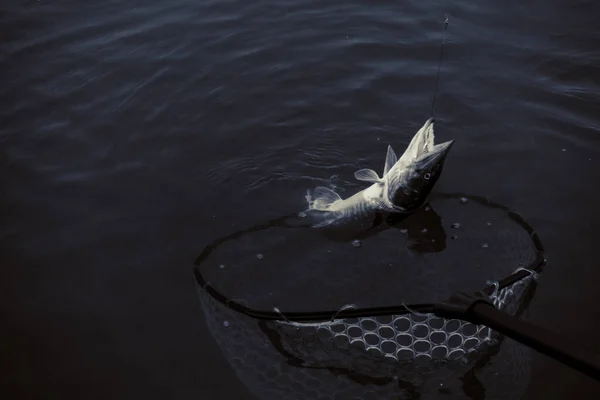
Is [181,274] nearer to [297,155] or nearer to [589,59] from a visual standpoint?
[297,155]

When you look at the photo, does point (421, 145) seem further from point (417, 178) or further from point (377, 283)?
point (377, 283)

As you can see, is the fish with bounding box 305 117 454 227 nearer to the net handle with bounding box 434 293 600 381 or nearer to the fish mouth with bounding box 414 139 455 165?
the fish mouth with bounding box 414 139 455 165

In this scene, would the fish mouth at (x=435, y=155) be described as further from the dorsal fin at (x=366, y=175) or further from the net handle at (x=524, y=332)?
the net handle at (x=524, y=332)

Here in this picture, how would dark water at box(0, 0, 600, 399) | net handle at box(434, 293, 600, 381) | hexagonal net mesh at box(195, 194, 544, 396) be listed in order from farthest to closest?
dark water at box(0, 0, 600, 399)
hexagonal net mesh at box(195, 194, 544, 396)
net handle at box(434, 293, 600, 381)

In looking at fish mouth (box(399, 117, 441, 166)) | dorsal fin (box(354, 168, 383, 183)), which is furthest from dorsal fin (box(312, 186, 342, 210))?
fish mouth (box(399, 117, 441, 166))

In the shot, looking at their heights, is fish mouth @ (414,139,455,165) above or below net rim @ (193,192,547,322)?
above

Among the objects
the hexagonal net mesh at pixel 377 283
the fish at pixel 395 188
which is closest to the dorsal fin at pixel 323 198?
the fish at pixel 395 188
